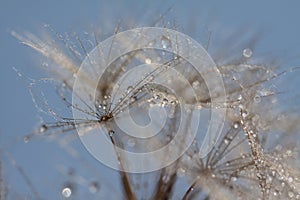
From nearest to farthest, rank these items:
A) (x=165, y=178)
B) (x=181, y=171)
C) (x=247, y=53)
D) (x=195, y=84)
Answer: (x=165, y=178), (x=181, y=171), (x=195, y=84), (x=247, y=53)

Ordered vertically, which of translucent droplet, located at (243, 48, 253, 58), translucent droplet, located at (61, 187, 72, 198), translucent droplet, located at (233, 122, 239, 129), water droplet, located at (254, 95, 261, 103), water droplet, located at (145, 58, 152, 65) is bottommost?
translucent droplet, located at (233, 122, 239, 129)

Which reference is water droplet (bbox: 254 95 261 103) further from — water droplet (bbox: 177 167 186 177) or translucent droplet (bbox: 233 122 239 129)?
water droplet (bbox: 177 167 186 177)

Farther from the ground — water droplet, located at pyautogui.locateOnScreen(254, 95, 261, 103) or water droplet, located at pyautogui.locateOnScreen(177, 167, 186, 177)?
water droplet, located at pyautogui.locateOnScreen(254, 95, 261, 103)

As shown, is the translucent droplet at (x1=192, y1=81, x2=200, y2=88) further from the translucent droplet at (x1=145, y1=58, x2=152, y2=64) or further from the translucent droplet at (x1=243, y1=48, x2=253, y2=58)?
the translucent droplet at (x1=243, y1=48, x2=253, y2=58)

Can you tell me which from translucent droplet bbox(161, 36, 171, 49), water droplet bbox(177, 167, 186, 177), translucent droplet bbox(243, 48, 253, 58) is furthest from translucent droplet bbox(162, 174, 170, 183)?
translucent droplet bbox(243, 48, 253, 58)

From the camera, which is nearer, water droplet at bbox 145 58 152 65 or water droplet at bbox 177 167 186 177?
water droplet at bbox 177 167 186 177

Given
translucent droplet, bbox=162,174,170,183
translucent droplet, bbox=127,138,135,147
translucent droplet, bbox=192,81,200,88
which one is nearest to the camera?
translucent droplet, bbox=162,174,170,183

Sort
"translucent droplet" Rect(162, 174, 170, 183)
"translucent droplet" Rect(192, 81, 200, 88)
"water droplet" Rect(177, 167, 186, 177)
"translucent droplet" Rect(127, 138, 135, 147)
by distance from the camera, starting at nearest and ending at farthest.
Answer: "translucent droplet" Rect(162, 174, 170, 183) < "water droplet" Rect(177, 167, 186, 177) < "translucent droplet" Rect(127, 138, 135, 147) < "translucent droplet" Rect(192, 81, 200, 88)

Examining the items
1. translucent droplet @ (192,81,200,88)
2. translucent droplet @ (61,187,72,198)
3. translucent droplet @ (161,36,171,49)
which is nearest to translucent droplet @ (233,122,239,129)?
translucent droplet @ (192,81,200,88)

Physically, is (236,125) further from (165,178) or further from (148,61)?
(165,178)

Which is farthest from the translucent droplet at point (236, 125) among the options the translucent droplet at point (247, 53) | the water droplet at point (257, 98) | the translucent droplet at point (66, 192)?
the translucent droplet at point (66, 192)

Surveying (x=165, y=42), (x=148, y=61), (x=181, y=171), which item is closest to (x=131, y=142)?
(x=181, y=171)
